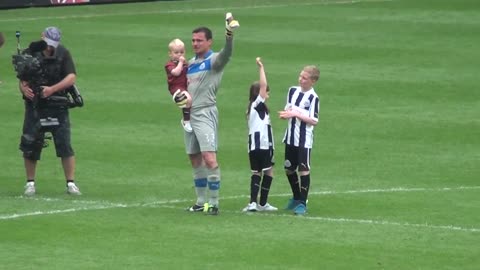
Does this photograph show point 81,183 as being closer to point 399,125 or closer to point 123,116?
point 123,116

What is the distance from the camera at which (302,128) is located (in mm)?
15648

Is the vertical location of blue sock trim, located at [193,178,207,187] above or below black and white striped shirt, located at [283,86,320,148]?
below

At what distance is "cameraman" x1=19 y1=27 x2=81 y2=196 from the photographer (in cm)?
1650


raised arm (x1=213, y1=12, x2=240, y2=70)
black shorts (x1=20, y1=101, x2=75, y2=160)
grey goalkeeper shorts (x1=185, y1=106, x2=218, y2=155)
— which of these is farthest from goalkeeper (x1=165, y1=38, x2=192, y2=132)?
black shorts (x1=20, y1=101, x2=75, y2=160)

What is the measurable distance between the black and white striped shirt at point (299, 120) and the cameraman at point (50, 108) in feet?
9.05

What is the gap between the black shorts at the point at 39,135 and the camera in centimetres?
1670

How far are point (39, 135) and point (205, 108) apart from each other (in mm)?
2423

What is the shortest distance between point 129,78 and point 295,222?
11017 millimetres

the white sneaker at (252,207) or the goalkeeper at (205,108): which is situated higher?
the goalkeeper at (205,108)

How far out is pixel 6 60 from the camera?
2775 cm

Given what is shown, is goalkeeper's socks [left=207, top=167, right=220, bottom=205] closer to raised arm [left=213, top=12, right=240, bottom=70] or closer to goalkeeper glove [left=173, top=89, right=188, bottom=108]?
goalkeeper glove [left=173, top=89, right=188, bottom=108]

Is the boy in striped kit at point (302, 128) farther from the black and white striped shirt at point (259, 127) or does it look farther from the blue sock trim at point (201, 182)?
the blue sock trim at point (201, 182)

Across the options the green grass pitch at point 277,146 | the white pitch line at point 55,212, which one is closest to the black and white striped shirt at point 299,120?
the green grass pitch at point 277,146

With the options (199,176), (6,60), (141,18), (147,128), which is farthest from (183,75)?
(141,18)
